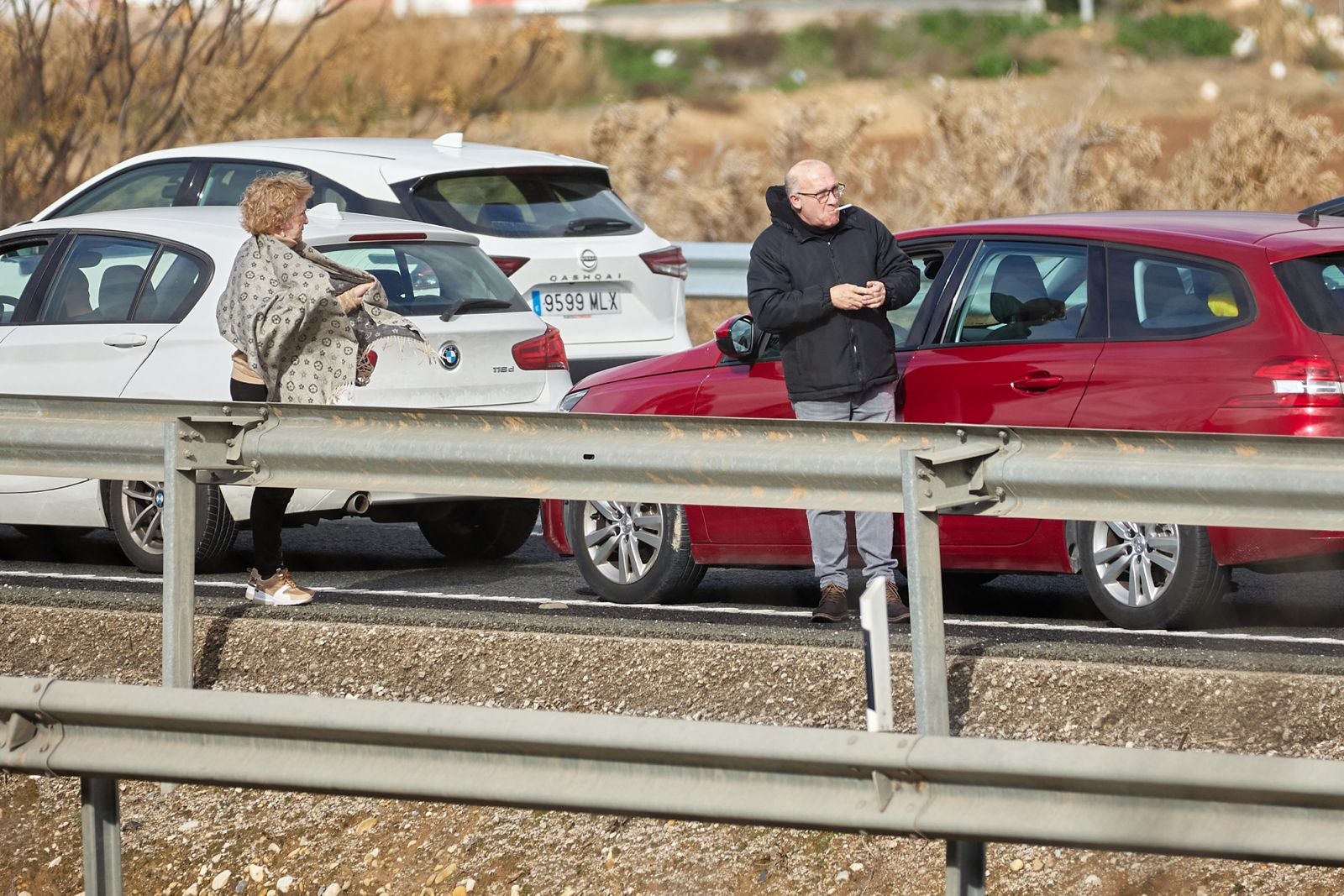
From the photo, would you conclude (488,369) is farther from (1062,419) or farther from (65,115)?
(65,115)

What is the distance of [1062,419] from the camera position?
289 inches

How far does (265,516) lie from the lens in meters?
8.01

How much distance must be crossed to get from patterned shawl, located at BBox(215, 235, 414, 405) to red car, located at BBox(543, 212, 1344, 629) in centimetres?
106

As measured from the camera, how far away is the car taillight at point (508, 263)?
1155 centimetres

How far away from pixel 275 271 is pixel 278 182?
34 cm

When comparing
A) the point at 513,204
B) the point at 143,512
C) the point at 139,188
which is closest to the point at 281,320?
the point at 143,512

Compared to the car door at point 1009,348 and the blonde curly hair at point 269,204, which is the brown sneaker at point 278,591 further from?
the car door at point 1009,348

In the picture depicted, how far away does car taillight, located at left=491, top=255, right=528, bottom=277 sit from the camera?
1155cm

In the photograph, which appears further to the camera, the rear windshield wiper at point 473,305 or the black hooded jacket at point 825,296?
the rear windshield wiper at point 473,305

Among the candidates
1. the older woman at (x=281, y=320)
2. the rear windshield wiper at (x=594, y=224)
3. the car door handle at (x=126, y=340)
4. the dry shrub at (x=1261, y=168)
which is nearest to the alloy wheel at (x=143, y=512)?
the car door handle at (x=126, y=340)

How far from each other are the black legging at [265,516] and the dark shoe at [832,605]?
1.96m

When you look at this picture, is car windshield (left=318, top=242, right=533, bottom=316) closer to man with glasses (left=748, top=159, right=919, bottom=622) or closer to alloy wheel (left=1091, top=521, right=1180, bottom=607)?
man with glasses (left=748, top=159, right=919, bottom=622)

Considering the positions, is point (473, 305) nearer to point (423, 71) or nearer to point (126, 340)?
point (126, 340)

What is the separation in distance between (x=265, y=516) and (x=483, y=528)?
81.9 inches
